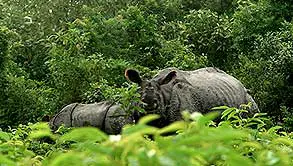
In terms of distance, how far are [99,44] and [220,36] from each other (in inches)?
165

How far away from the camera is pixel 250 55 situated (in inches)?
619

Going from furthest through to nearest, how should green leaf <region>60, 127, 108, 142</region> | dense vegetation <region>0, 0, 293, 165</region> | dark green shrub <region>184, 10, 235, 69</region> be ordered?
dark green shrub <region>184, 10, 235, 69</region>
dense vegetation <region>0, 0, 293, 165</region>
green leaf <region>60, 127, 108, 142</region>

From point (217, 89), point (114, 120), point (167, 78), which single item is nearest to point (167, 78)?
point (167, 78)

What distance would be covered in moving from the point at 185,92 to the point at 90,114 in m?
2.79

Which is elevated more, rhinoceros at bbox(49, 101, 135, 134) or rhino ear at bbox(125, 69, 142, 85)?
rhino ear at bbox(125, 69, 142, 85)

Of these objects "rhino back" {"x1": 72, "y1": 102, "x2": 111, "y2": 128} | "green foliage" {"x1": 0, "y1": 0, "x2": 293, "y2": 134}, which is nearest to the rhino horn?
"green foliage" {"x1": 0, "y1": 0, "x2": 293, "y2": 134}

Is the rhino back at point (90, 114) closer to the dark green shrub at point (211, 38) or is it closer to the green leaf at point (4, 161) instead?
the dark green shrub at point (211, 38)

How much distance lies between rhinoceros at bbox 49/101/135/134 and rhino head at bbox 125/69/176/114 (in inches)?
79.8

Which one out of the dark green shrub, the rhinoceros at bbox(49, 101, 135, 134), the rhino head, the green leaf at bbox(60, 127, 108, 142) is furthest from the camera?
the dark green shrub

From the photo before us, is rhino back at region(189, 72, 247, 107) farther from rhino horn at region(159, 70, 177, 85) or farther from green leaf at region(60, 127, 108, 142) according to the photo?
green leaf at region(60, 127, 108, 142)

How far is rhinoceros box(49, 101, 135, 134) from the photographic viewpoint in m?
11.0

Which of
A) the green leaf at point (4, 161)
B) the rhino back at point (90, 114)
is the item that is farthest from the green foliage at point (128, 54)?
the green leaf at point (4, 161)

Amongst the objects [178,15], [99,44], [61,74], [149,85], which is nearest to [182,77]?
[149,85]

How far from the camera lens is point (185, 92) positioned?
30.0 feet
